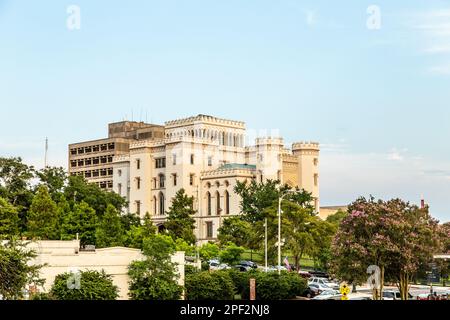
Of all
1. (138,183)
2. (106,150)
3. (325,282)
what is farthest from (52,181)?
(106,150)

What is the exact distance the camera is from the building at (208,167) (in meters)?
95.0

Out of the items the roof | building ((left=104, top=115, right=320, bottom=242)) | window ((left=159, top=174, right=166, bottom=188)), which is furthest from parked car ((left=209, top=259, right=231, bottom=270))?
window ((left=159, top=174, right=166, bottom=188))

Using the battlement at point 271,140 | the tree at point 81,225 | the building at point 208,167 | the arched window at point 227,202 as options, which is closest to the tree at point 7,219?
the tree at point 81,225

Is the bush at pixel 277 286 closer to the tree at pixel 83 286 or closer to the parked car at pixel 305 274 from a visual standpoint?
the tree at pixel 83 286

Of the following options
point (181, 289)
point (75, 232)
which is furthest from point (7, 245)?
point (75, 232)

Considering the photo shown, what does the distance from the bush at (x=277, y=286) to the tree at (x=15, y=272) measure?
53.3 ft

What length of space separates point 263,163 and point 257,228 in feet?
106

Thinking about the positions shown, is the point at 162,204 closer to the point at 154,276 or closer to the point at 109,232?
the point at 109,232

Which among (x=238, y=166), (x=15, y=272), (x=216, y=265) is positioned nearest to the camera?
(x=15, y=272)

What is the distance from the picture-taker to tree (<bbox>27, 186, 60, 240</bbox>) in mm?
53875

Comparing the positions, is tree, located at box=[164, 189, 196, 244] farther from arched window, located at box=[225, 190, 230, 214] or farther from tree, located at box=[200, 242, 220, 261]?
tree, located at box=[200, 242, 220, 261]

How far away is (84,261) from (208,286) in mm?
7766

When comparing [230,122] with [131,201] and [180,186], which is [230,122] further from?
[131,201]

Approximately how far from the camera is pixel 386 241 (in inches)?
1400
